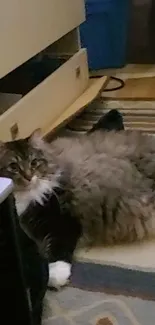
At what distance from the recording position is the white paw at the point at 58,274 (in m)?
1.55

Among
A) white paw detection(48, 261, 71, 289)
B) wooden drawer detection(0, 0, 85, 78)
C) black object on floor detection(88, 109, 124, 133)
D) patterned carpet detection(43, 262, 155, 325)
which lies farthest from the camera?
black object on floor detection(88, 109, 124, 133)

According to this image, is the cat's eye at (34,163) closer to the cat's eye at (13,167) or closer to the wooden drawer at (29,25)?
the cat's eye at (13,167)

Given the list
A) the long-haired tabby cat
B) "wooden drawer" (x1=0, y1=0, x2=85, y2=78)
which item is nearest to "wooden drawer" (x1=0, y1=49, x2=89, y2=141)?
"wooden drawer" (x1=0, y1=0, x2=85, y2=78)

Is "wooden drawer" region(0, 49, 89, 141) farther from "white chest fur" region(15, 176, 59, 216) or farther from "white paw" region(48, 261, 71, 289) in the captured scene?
"white paw" region(48, 261, 71, 289)

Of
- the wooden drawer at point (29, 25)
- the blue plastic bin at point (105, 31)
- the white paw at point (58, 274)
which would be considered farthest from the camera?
the blue plastic bin at point (105, 31)

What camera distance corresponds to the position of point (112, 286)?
154 centimetres

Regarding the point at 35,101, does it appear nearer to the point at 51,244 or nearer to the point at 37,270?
the point at 51,244

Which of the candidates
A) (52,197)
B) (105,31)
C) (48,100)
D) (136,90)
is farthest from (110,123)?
(105,31)

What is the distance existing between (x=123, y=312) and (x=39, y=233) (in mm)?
338

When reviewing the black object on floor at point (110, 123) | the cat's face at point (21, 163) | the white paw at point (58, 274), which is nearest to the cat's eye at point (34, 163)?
the cat's face at point (21, 163)

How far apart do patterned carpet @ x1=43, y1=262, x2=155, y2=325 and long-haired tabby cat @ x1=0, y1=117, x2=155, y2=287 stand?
51 mm

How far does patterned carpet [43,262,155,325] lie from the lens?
1430 millimetres

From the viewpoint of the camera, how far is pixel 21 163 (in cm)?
159

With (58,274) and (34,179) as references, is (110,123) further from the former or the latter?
(58,274)
